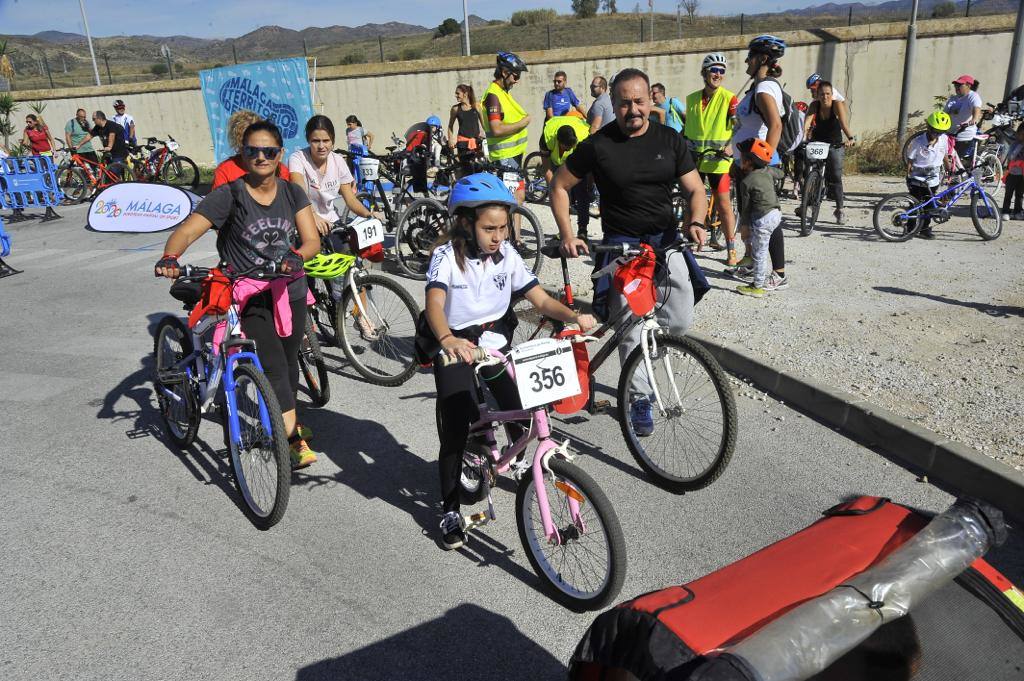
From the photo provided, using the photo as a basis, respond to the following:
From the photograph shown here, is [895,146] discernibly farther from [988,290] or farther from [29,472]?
[29,472]

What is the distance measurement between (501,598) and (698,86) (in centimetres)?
1924

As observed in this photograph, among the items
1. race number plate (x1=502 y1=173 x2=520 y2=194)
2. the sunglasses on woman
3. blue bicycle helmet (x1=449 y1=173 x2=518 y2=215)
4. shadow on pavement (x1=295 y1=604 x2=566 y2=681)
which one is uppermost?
the sunglasses on woman

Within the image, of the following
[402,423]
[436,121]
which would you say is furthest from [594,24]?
[402,423]

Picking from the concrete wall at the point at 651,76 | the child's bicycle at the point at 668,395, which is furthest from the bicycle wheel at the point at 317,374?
the concrete wall at the point at 651,76

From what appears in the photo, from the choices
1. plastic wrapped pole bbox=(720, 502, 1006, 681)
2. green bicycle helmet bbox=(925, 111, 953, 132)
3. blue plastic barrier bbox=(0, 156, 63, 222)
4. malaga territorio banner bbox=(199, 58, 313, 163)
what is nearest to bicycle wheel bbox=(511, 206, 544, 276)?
green bicycle helmet bbox=(925, 111, 953, 132)

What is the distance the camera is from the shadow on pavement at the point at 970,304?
21.0 feet

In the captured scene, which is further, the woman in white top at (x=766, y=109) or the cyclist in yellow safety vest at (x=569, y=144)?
the cyclist in yellow safety vest at (x=569, y=144)

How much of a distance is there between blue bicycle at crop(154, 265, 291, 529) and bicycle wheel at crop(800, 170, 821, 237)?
759cm

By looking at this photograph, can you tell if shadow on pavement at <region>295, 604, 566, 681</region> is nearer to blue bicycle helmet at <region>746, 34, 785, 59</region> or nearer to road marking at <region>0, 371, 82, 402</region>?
road marking at <region>0, 371, 82, 402</region>

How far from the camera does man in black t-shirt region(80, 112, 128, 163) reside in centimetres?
1838

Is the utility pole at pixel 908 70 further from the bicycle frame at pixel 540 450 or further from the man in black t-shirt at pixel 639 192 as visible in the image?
the bicycle frame at pixel 540 450

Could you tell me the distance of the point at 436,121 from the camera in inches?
531

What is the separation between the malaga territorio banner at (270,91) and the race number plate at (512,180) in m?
10.3

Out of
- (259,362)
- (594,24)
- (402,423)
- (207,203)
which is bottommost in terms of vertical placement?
(402,423)
